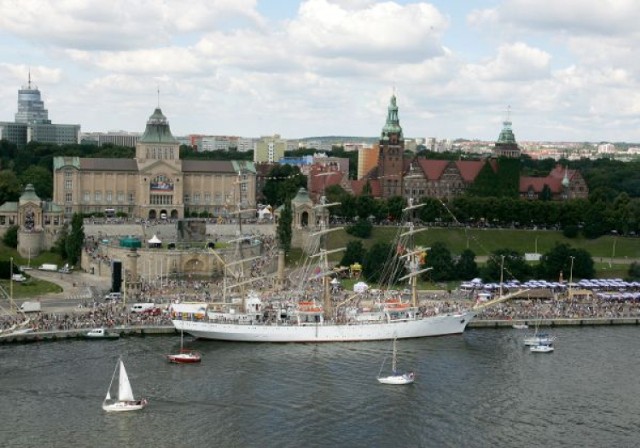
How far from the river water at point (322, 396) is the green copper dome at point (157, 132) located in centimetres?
6399

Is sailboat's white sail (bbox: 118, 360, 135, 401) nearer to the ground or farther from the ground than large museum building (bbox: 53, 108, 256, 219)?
nearer to the ground

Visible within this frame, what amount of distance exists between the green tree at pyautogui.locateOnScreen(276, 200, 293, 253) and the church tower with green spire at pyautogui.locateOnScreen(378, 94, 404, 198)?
3487 cm

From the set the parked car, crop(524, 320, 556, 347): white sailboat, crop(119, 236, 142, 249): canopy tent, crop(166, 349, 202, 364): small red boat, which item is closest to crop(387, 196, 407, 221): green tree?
crop(119, 236, 142, 249): canopy tent

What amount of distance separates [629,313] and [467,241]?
3469 centimetres

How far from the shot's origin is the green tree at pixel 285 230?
119m

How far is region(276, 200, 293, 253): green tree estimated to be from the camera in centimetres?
11931

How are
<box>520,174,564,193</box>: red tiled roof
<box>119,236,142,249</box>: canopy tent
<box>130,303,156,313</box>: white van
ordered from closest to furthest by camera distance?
<box>130,303,156,313</box>: white van → <box>119,236,142,249</box>: canopy tent → <box>520,174,564,193</box>: red tiled roof

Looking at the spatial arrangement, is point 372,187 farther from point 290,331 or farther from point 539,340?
point 539,340

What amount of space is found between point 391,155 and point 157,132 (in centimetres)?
3692

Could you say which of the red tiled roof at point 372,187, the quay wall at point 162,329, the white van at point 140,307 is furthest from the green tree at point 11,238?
the red tiled roof at point 372,187

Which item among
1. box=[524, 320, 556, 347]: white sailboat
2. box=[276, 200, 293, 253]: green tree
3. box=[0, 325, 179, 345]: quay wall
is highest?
box=[276, 200, 293, 253]: green tree

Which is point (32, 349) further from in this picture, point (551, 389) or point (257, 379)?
point (551, 389)

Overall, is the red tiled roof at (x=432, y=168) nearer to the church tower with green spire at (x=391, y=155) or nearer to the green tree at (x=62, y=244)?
the church tower with green spire at (x=391, y=155)

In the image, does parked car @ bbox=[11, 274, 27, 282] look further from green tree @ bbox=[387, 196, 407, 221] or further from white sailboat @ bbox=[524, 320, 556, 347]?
green tree @ bbox=[387, 196, 407, 221]
